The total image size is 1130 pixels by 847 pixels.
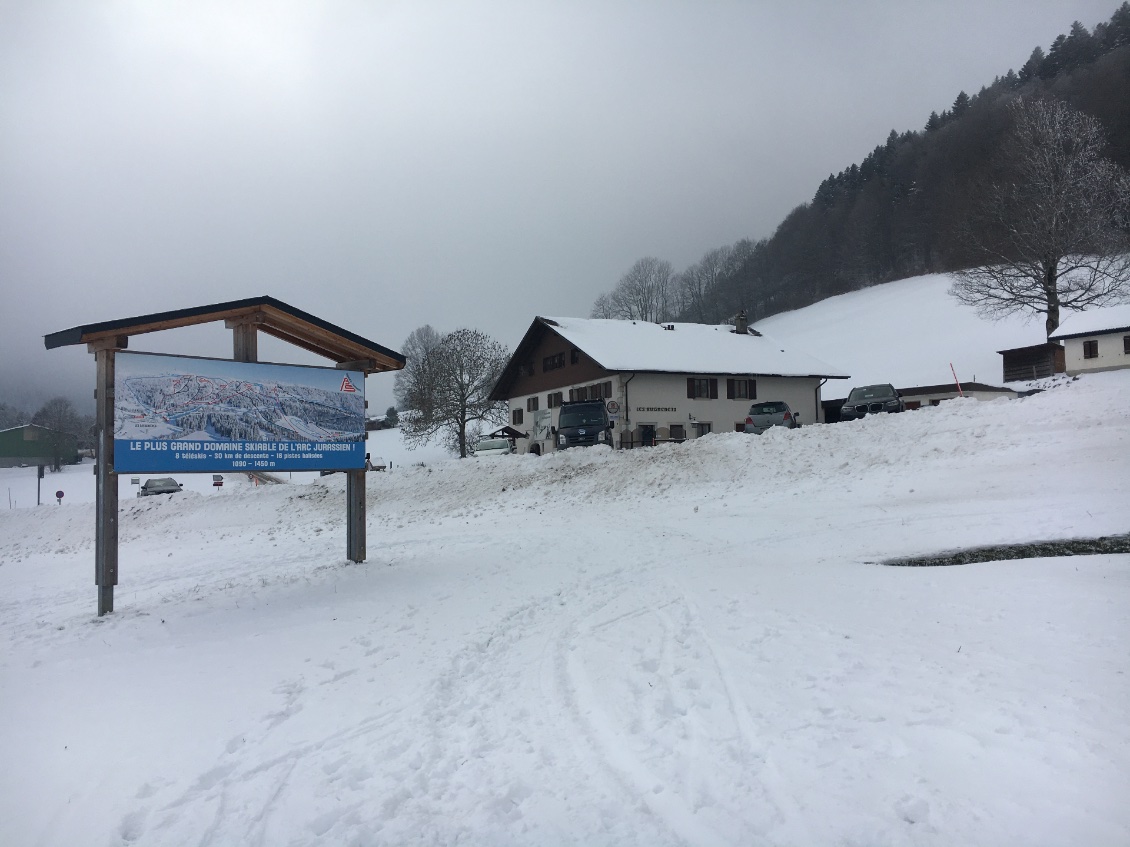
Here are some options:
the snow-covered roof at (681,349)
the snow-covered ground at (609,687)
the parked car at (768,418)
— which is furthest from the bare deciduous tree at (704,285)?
the snow-covered ground at (609,687)

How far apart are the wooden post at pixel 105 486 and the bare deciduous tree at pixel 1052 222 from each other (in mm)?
42386

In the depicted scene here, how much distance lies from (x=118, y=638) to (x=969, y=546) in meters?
11.8

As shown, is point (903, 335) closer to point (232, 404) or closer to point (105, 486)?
point (232, 404)

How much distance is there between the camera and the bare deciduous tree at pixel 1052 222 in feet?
121

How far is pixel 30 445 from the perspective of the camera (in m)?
44.3

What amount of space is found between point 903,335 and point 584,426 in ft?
211

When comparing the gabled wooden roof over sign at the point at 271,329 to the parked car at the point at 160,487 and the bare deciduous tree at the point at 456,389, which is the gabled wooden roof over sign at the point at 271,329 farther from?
the bare deciduous tree at the point at 456,389

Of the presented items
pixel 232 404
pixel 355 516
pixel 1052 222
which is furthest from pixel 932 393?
pixel 232 404

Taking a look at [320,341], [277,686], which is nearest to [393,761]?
[277,686]

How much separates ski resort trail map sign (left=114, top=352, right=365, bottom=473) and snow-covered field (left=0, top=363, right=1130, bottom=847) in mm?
2055

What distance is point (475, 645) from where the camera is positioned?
789 centimetres

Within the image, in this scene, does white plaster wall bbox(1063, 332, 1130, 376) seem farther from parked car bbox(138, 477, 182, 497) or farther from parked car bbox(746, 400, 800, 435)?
parked car bbox(138, 477, 182, 497)

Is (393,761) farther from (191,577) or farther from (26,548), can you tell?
(26,548)

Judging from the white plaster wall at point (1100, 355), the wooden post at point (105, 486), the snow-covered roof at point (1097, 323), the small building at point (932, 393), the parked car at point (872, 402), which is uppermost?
the snow-covered roof at point (1097, 323)
